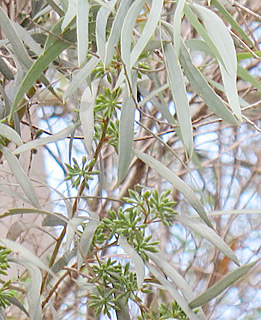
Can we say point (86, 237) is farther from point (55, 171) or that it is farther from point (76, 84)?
point (55, 171)

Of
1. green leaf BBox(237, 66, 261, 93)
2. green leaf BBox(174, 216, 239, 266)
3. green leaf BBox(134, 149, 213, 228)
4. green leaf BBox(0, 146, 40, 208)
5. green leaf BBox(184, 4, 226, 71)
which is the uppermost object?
green leaf BBox(184, 4, 226, 71)

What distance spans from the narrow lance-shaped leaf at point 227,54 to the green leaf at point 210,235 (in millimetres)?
190

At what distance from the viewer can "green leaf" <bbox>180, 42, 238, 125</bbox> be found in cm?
53

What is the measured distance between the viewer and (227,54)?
19.3 inches

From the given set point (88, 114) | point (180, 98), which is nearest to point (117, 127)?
point (88, 114)

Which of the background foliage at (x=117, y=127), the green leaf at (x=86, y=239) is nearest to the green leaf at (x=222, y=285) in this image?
the background foliage at (x=117, y=127)

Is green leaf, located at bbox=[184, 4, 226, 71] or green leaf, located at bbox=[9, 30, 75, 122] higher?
green leaf, located at bbox=[184, 4, 226, 71]

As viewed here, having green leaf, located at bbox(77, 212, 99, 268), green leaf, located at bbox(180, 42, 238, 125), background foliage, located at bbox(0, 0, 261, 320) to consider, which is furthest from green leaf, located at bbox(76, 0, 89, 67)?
green leaf, located at bbox(77, 212, 99, 268)

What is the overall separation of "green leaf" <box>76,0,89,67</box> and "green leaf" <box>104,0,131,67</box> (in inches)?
0.7

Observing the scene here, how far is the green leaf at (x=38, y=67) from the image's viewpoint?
1.90 ft

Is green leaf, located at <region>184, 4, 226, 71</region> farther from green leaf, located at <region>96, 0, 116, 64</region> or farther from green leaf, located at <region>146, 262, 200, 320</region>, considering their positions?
green leaf, located at <region>146, 262, 200, 320</region>

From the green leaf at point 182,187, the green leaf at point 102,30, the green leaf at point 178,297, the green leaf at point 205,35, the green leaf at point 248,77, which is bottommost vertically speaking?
the green leaf at point 178,297

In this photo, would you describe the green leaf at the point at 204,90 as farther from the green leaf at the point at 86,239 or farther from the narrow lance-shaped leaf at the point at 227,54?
the green leaf at the point at 86,239

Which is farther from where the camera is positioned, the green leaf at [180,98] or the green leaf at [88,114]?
the green leaf at [88,114]
